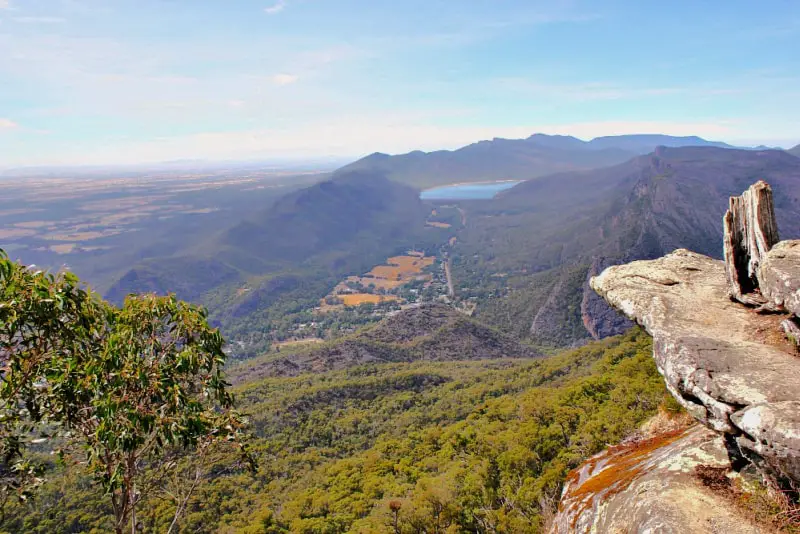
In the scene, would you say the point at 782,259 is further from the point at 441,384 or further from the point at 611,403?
the point at 441,384

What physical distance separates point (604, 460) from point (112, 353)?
1275cm

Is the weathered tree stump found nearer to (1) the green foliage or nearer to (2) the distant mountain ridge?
(1) the green foliage

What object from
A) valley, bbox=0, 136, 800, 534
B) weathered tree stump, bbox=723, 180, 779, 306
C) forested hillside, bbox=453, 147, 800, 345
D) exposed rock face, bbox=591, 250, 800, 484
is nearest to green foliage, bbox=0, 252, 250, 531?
valley, bbox=0, 136, 800, 534

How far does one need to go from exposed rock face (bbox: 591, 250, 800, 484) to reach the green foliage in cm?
904

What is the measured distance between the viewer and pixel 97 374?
7094mm

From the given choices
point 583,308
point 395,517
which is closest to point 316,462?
point 395,517

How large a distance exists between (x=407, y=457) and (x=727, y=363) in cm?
3305

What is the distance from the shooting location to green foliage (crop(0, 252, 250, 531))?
6852 millimetres

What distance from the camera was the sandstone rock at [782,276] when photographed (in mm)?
7852

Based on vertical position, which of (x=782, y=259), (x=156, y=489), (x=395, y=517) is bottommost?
(x=395, y=517)

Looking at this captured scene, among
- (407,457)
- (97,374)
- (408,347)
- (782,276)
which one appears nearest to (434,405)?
(407,457)

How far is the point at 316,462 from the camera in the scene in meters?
45.4

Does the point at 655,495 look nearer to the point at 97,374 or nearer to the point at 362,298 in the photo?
the point at 97,374

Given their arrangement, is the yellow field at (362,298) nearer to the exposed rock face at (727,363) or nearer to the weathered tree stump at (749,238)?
the exposed rock face at (727,363)
